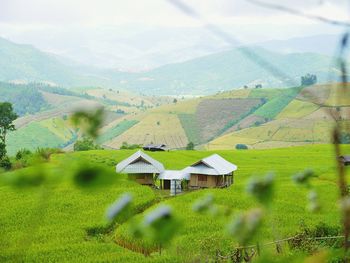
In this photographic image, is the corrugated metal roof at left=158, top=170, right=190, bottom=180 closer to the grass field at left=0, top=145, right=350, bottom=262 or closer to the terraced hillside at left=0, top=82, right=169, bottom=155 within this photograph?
the grass field at left=0, top=145, right=350, bottom=262

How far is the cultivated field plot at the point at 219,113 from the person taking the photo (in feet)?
422

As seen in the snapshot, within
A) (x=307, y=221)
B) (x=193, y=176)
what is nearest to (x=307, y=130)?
(x=193, y=176)

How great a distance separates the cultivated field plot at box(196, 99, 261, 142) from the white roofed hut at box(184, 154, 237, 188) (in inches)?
3721

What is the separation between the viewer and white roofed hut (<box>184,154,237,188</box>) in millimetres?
27734

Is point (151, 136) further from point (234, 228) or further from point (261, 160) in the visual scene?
point (234, 228)

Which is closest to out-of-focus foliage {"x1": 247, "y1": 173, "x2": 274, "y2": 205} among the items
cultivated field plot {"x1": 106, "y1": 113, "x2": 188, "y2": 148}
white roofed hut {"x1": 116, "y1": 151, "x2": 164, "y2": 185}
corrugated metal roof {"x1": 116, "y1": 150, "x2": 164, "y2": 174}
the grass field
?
the grass field

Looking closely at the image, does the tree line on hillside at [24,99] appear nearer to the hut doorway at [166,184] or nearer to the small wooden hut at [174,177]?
the hut doorway at [166,184]

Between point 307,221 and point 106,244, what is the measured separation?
790 cm

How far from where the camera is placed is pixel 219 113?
135875mm

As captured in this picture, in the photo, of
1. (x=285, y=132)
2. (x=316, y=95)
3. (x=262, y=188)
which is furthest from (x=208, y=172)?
(x=285, y=132)

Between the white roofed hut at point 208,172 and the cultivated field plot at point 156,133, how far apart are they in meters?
84.4

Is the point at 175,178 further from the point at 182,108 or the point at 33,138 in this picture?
the point at 33,138

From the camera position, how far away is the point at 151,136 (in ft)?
391

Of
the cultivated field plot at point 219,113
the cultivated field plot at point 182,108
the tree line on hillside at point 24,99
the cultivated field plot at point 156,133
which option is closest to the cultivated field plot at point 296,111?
the cultivated field plot at point 219,113
